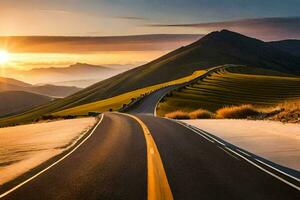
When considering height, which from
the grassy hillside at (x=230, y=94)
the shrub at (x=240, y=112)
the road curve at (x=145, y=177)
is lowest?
the road curve at (x=145, y=177)

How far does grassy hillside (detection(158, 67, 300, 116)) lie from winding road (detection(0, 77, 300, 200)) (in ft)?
123

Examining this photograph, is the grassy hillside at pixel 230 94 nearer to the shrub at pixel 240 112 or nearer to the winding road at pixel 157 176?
the shrub at pixel 240 112

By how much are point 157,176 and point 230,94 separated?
6143 cm

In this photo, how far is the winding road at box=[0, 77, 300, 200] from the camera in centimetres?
924

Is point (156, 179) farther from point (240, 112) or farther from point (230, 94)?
point (230, 94)

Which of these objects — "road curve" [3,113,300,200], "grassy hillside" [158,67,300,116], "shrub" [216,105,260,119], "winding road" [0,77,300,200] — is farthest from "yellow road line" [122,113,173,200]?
"grassy hillside" [158,67,300,116]

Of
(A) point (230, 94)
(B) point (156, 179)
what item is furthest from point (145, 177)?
(A) point (230, 94)

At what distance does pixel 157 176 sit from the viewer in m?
10.9

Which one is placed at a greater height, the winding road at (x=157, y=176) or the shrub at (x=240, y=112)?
the shrub at (x=240, y=112)

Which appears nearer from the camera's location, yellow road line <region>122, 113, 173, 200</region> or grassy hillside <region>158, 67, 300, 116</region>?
yellow road line <region>122, 113, 173, 200</region>

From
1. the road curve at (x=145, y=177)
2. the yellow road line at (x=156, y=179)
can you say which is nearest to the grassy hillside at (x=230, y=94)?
the road curve at (x=145, y=177)

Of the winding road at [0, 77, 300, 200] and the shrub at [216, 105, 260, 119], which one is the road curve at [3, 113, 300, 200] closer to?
the winding road at [0, 77, 300, 200]

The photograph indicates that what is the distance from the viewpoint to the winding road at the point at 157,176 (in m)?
9.24

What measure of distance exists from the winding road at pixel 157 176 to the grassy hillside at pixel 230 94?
3741 cm
